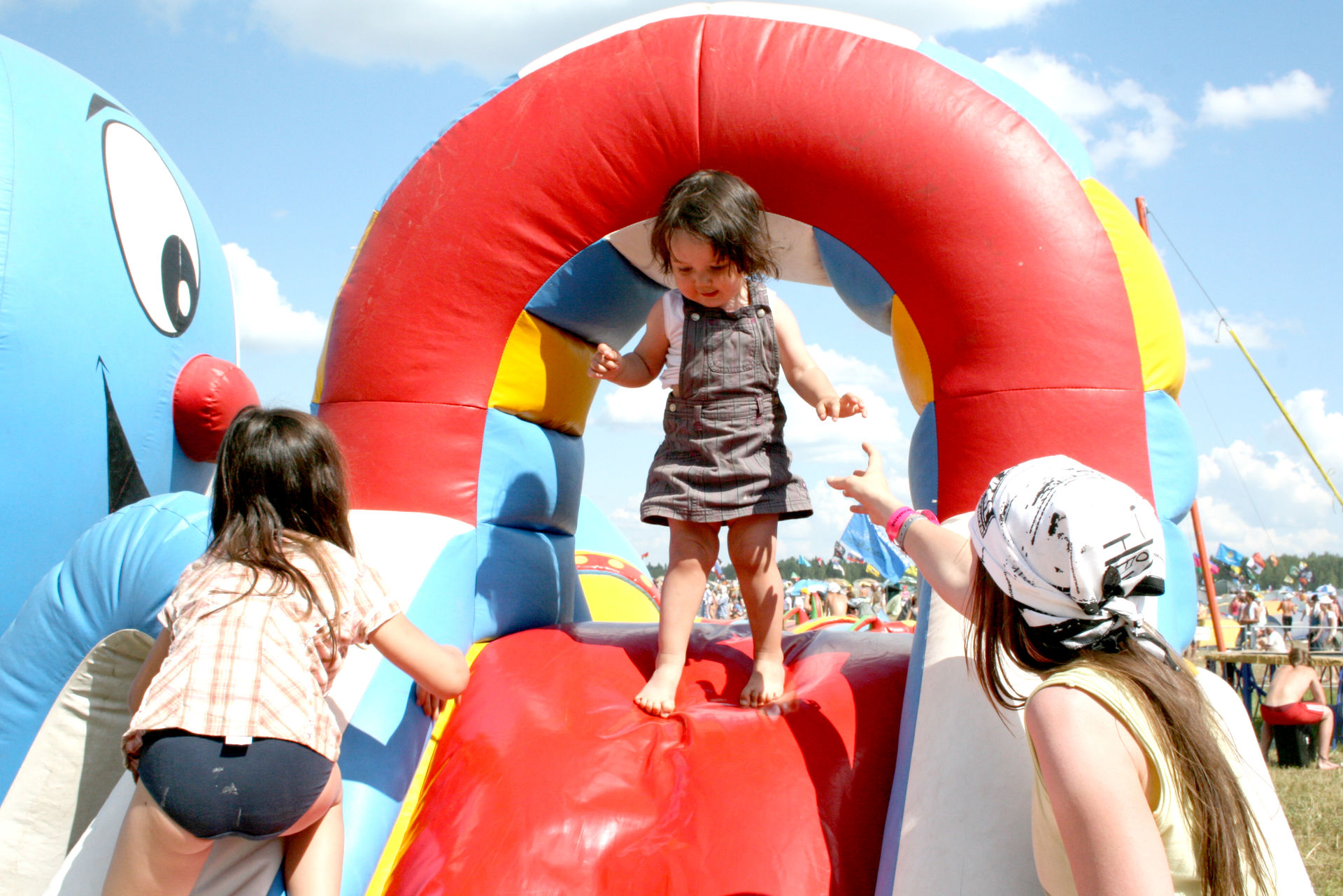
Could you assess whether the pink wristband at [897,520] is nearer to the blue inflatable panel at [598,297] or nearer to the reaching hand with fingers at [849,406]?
the reaching hand with fingers at [849,406]

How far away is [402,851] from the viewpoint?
1.84m

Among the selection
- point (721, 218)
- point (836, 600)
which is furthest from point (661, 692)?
point (836, 600)

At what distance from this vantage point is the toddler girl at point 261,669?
1497 mm

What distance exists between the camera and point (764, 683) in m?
2.09

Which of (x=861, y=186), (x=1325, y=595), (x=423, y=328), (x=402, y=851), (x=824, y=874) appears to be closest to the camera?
(x=824, y=874)

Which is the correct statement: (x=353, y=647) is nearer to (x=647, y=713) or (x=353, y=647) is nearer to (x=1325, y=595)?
(x=647, y=713)

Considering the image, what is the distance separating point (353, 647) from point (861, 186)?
1441 millimetres

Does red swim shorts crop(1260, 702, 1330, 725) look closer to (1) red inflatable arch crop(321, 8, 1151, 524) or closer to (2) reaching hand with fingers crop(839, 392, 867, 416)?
(1) red inflatable arch crop(321, 8, 1151, 524)

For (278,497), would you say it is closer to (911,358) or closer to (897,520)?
(897,520)

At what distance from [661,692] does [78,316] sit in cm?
235

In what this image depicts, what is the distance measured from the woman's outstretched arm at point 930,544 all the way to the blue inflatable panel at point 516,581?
0.91 meters

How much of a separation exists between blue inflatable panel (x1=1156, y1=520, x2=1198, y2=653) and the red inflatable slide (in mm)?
516

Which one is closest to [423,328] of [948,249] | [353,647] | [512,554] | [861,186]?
[512,554]

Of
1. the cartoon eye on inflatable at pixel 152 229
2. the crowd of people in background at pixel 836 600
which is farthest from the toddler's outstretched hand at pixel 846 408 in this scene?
the crowd of people in background at pixel 836 600
